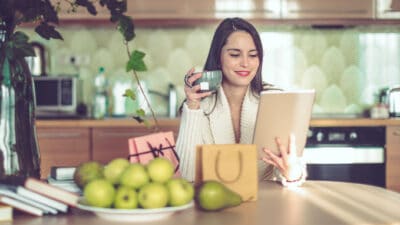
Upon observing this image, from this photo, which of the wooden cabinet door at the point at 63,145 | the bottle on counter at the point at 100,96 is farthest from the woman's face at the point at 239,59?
the bottle on counter at the point at 100,96

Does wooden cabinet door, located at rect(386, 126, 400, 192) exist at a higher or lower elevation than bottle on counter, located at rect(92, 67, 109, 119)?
lower

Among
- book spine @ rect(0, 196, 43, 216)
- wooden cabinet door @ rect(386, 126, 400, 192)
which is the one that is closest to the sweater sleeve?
book spine @ rect(0, 196, 43, 216)

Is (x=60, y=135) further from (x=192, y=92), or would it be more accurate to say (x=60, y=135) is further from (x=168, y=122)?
(x=192, y=92)

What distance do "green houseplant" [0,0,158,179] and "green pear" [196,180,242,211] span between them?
331 mm

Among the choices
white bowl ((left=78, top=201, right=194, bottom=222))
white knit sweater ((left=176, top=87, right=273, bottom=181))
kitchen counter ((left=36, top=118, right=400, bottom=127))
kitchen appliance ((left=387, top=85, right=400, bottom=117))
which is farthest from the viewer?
kitchen appliance ((left=387, top=85, right=400, bottom=117))

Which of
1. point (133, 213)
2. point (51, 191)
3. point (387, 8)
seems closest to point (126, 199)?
point (133, 213)

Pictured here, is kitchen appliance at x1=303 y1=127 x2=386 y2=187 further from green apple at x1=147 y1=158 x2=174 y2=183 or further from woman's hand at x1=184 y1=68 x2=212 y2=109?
green apple at x1=147 y1=158 x2=174 y2=183

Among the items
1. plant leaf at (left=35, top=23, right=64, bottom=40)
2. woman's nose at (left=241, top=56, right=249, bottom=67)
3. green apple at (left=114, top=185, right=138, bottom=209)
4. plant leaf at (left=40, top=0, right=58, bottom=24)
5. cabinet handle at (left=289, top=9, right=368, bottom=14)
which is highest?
cabinet handle at (left=289, top=9, right=368, bottom=14)

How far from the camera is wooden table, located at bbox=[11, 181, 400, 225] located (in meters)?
1.22

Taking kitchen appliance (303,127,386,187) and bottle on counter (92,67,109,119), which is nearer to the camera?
kitchen appliance (303,127,386,187)

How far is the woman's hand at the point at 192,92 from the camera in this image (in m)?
1.81

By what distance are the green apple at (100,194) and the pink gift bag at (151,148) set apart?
31 centimetres

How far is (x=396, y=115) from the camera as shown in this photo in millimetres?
3877

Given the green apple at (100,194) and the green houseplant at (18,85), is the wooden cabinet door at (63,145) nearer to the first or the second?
the green houseplant at (18,85)
